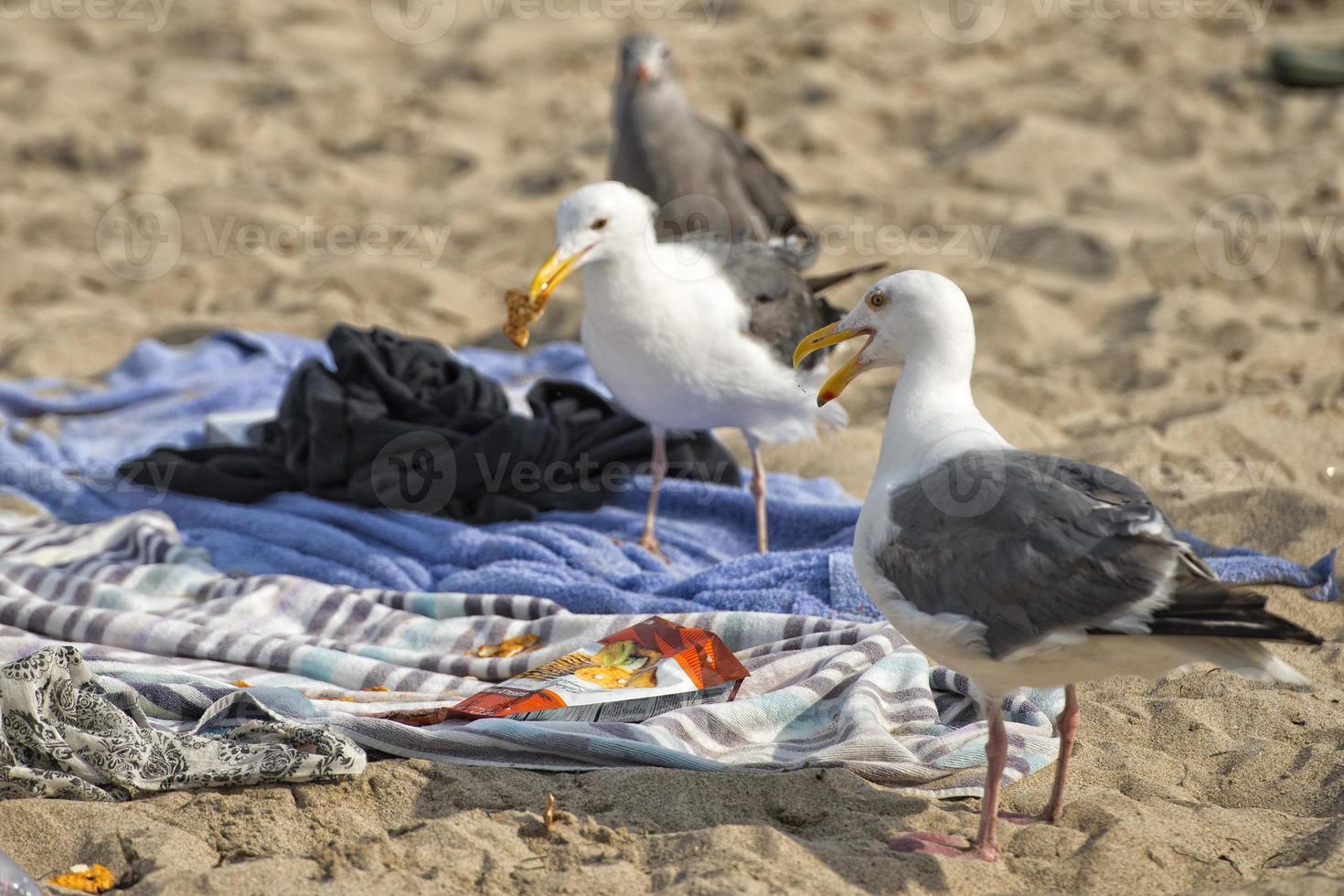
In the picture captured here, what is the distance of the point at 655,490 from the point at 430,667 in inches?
43.5

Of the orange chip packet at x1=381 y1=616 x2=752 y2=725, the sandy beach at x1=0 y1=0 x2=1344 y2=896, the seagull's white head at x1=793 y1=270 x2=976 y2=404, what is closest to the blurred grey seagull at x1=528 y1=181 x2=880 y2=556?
the sandy beach at x1=0 y1=0 x2=1344 y2=896

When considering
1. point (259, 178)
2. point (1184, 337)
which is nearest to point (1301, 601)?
point (1184, 337)

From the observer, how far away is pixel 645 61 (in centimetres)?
590

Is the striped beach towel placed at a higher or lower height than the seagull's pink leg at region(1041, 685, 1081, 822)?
lower

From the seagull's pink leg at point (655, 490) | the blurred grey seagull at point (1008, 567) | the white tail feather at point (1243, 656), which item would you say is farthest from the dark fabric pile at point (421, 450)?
the white tail feather at point (1243, 656)

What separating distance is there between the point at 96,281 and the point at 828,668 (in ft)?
15.5

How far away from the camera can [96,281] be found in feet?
21.0

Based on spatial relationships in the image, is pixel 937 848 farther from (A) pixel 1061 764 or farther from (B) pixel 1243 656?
(B) pixel 1243 656

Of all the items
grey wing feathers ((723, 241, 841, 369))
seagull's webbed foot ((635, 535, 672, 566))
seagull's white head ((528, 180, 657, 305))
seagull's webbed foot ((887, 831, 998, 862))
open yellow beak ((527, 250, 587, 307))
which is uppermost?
seagull's white head ((528, 180, 657, 305))

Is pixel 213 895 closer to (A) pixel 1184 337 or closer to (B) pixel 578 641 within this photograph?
(B) pixel 578 641

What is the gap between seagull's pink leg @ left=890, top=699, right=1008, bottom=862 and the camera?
92.7 inches

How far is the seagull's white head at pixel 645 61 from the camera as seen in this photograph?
5.88 m

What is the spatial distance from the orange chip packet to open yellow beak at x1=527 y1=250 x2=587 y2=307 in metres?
0.96

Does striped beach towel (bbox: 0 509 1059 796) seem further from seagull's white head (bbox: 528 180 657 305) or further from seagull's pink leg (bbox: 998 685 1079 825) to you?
seagull's white head (bbox: 528 180 657 305)
